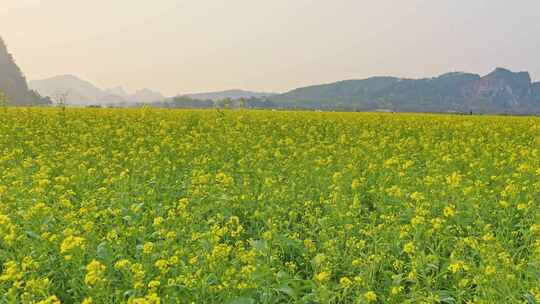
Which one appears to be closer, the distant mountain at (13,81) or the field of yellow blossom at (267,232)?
the field of yellow blossom at (267,232)

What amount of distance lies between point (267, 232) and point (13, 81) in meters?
170

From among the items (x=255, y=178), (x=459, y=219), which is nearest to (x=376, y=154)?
(x=255, y=178)

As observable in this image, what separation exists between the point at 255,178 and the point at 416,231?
12.5 ft

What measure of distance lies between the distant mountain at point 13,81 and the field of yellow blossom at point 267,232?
13280 cm

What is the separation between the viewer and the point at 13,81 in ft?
505

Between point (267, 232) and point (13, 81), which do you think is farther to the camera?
point (13, 81)

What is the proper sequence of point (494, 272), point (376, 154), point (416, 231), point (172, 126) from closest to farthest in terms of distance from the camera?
point (494, 272), point (416, 231), point (376, 154), point (172, 126)

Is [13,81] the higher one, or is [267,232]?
[13,81]

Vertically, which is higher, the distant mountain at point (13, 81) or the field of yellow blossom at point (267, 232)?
the distant mountain at point (13, 81)

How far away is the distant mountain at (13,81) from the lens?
134337mm

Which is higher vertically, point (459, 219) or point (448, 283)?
point (459, 219)

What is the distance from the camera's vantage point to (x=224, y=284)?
4184 millimetres

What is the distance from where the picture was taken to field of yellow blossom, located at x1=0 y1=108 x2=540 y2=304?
4.53 meters

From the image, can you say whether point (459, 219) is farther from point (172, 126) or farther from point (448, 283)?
point (172, 126)
